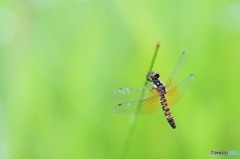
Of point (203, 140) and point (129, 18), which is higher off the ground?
point (129, 18)

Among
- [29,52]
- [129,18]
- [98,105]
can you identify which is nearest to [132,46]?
[129,18]

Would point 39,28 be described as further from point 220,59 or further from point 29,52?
point 220,59

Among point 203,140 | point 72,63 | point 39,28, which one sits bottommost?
point 203,140

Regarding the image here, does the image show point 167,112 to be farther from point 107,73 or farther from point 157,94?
point 107,73

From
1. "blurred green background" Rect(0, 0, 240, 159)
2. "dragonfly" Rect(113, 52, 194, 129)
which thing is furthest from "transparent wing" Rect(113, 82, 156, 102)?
"blurred green background" Rect(0, 0, 240, 159)

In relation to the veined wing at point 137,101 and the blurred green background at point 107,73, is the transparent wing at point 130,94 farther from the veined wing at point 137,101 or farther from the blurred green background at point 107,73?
the blurred green background at point 107,73

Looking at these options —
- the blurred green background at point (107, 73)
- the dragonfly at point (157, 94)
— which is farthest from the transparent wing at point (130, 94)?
the blurred green background at point (107, 73)

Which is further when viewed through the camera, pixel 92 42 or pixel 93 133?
pixel 92 42
